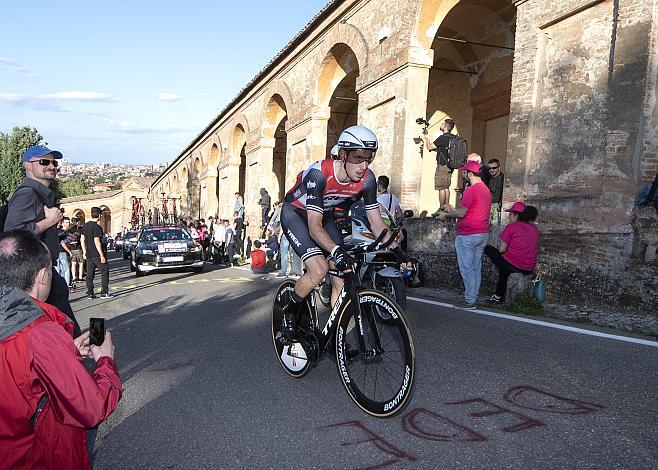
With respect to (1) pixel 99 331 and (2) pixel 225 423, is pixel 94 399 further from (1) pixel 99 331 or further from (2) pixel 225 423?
(2) pixel 225 423

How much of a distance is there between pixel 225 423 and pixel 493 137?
16790 millimetres

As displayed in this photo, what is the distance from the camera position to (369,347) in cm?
354

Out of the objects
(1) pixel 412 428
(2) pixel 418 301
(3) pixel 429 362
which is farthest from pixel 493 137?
(1) pixel 412 428

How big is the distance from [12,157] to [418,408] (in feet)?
202

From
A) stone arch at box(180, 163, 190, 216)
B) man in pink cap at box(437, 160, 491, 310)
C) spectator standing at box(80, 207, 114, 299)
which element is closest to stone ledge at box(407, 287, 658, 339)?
man in pink cap at box(437, 160, 491, 310)

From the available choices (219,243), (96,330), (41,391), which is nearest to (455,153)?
(96,330)

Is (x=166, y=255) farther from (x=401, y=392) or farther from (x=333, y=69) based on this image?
(x=401, y=392)

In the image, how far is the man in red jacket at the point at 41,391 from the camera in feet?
5.76

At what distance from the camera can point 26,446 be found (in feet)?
5.94

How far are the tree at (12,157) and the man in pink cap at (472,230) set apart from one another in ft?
181

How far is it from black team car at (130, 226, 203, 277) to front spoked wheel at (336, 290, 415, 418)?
1276 centimetres

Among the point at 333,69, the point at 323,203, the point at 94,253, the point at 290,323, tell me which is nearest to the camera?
the point at 323,203

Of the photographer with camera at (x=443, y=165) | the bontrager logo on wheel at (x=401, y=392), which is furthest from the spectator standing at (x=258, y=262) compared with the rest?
the bontrager logo on wheel at (x=401, y=392)

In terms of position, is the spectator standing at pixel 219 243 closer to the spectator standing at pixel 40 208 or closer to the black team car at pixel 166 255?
the black team car at pixel 166 255
